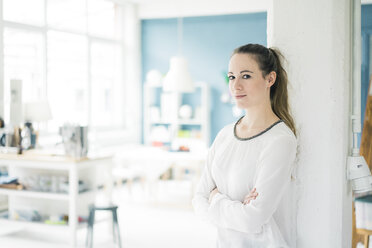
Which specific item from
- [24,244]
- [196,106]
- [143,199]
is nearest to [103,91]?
[196,106]

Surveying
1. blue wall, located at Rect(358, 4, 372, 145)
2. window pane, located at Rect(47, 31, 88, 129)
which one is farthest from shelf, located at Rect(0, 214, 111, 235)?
blue wall, located at Rect(358, 4, 372, 145)

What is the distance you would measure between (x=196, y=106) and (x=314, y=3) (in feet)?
19.2

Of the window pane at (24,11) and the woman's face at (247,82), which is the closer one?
the woman's face at (247,82)

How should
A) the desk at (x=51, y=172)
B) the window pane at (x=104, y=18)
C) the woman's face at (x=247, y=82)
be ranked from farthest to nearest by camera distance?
the window pane at (x=104, y=18) → the desk at (x=51, y=172) → the woman's face at (x=247, y=82)

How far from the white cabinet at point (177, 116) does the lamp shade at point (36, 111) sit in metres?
2.86

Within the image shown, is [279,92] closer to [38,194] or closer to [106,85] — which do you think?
[38,194]


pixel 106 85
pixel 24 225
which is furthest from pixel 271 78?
pixel 106 85

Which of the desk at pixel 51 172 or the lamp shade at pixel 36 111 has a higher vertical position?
the lamp shade at pixel 36 111

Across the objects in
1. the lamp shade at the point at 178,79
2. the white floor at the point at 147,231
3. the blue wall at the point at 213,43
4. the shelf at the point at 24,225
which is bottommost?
the white floor at the point at 147,231

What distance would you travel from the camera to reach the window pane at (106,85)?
23.5 ft

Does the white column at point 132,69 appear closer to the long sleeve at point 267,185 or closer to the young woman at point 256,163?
the young woman at point 256,163

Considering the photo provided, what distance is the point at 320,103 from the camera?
5.24ft

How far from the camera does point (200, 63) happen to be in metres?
7.38

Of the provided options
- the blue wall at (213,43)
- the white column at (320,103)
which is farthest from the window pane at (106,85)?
the white column at (320,103)
